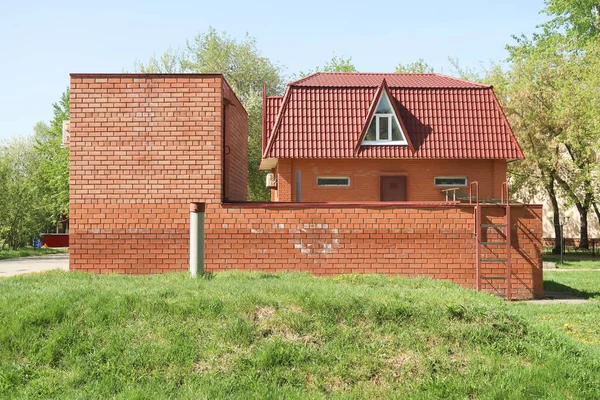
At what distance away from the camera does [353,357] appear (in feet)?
21.7

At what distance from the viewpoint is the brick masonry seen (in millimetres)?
13086

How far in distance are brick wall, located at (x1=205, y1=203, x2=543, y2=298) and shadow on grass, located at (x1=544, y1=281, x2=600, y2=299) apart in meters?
2.12

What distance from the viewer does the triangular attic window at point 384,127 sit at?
2064 centimetres

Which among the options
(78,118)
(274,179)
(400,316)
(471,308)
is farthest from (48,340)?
(274,179)

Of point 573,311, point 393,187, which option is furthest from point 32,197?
point 573,311

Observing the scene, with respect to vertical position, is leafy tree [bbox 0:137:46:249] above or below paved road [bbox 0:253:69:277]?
above

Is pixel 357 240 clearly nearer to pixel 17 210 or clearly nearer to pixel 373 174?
pixel 373 174

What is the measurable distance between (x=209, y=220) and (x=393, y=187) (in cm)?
953

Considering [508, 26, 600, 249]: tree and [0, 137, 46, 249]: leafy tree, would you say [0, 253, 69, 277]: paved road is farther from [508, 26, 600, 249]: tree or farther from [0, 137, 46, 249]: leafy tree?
[508, 26, 600, 249]: tree

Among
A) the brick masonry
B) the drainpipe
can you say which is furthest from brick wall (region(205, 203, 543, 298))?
the drainpipe

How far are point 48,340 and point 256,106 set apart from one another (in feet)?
103

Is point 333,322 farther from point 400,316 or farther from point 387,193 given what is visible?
point 387,193

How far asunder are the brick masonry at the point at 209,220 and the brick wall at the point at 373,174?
759 cm

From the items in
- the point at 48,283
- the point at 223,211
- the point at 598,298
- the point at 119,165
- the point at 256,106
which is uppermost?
the point at 256,106
